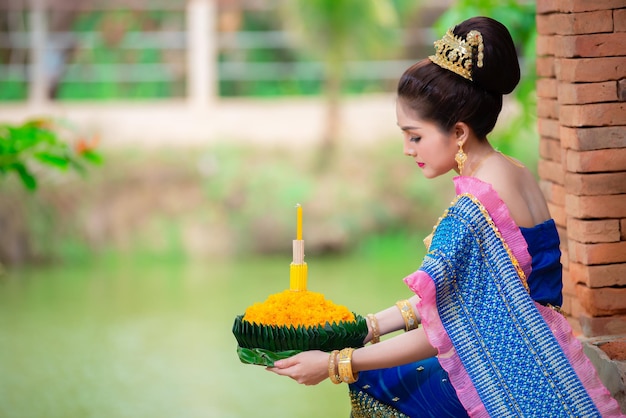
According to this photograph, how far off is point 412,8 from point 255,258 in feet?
10.4

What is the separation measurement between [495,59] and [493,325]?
492mm

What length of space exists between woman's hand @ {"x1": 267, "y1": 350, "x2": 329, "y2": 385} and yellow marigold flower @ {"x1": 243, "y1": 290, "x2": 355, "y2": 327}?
0.06 m

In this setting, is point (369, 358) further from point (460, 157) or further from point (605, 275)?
point (605, 275)

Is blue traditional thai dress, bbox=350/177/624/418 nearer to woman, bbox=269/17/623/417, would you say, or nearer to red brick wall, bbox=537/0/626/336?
woman, bbox=269/17/623/417

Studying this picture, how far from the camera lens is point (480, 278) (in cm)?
190

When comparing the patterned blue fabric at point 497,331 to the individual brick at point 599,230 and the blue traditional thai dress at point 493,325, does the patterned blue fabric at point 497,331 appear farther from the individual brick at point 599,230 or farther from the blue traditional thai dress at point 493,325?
the individual brick at point 599,230

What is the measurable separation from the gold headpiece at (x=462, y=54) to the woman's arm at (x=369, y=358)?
0.49 meters

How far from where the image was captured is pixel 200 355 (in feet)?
16.4

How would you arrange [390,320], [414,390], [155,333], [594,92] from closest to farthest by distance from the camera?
[414,390] < [390,320] < [594,92] < [155,333]

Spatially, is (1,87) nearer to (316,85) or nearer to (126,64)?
(126,64)

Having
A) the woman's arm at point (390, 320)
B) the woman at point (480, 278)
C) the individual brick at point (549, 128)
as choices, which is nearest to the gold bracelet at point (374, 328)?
the woman's arm at point (390, 320)

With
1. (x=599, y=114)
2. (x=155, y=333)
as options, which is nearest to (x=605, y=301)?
(x=599, y=114)

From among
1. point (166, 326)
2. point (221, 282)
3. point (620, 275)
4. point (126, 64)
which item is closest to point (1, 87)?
point (126, 64)

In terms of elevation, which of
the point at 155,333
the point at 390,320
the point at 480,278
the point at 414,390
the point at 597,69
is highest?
the point at 597,69
